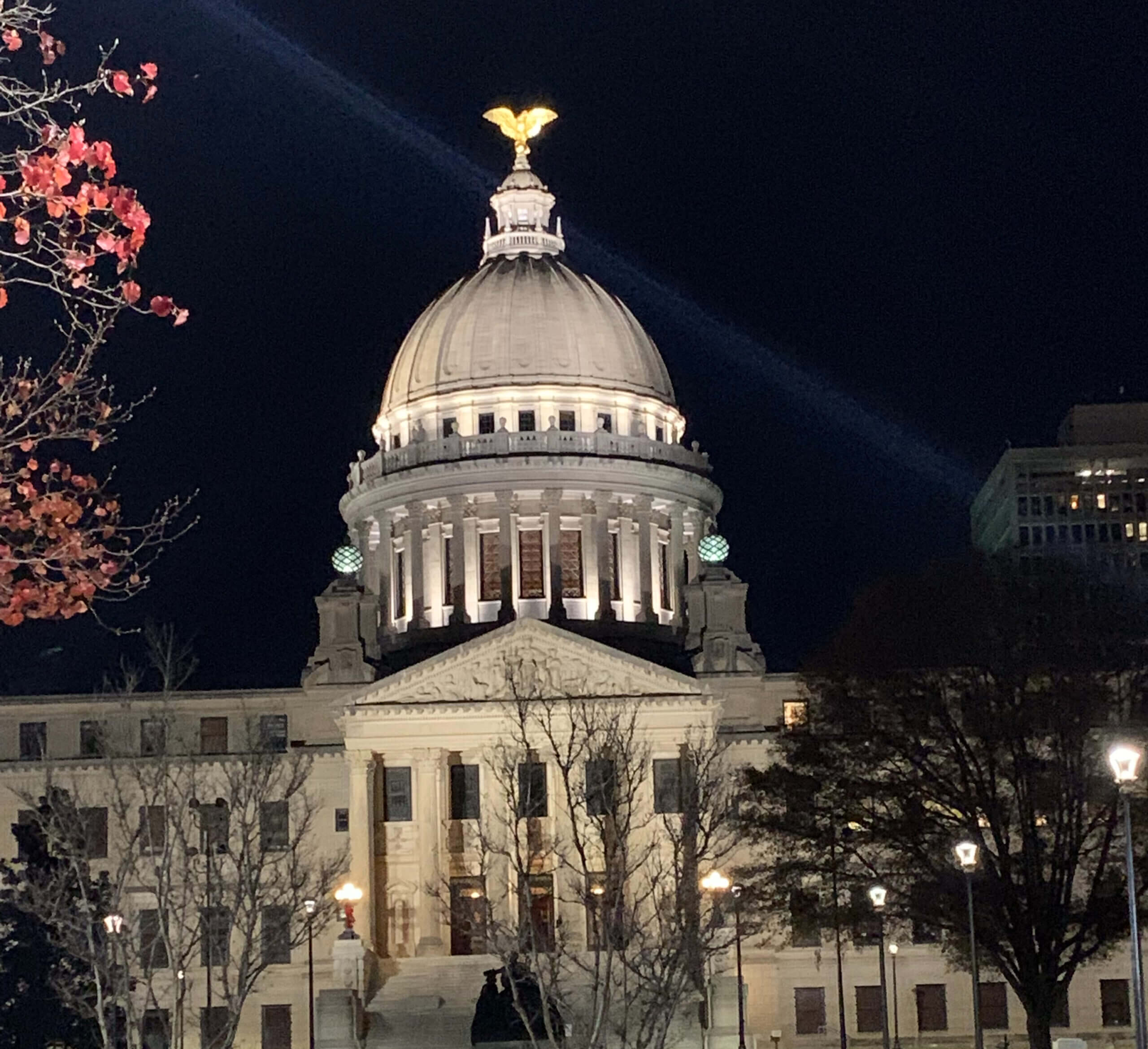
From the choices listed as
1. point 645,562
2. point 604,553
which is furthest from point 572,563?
point 645,562

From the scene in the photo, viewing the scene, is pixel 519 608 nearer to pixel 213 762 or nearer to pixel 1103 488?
pixel 213 762

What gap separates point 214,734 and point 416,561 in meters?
15.5

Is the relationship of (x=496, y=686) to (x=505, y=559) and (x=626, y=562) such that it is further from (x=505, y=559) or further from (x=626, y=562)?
(x=626, y=562)

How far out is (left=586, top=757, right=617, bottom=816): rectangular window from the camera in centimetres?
6150

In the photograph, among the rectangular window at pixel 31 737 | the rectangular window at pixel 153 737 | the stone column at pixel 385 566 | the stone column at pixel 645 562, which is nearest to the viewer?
the rectangular window at pixel 153 737

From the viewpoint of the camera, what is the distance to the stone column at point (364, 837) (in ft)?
343

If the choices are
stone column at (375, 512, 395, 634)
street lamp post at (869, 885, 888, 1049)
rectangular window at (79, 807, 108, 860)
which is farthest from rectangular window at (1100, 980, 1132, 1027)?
rectangular window at (79, 807, 108, 860)

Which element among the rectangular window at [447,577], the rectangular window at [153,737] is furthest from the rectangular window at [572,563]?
the rectangular window at [153,737]

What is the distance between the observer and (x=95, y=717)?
367 ft

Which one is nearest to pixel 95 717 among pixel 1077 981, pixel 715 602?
pixel 715 602

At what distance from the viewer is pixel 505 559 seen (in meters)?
121

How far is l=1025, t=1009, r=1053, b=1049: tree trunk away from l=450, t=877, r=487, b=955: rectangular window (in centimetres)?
1770

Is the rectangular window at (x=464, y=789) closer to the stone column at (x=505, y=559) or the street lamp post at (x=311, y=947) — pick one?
the stone column at (x=505, y=559)

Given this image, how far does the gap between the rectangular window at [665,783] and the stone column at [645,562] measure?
1527cm
